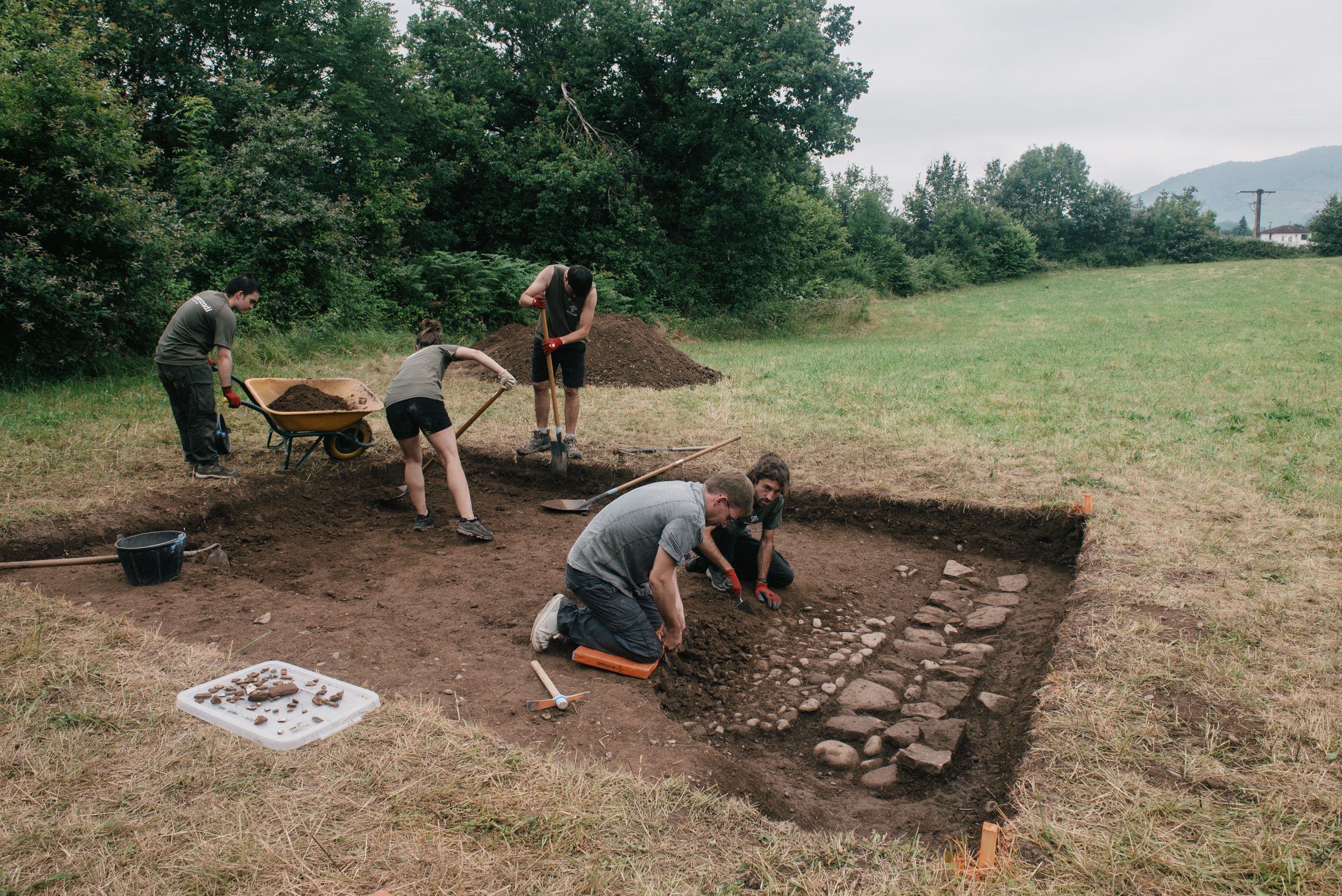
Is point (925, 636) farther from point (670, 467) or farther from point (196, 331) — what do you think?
point (196, 331)

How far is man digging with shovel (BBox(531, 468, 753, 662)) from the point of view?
12.5 feet

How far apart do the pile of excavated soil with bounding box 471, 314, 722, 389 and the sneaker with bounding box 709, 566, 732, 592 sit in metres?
6.03

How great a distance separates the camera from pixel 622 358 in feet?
38.9

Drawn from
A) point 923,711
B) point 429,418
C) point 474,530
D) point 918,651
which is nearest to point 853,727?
point 923,711

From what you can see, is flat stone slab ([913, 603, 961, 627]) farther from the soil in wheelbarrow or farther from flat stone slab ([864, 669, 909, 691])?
the soil in wheelbarrow

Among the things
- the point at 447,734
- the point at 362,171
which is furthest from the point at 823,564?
the point at 362,171

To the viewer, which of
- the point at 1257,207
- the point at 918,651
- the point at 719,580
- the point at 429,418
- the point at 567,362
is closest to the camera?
the point at 918,651

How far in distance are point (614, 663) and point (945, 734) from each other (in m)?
1.60

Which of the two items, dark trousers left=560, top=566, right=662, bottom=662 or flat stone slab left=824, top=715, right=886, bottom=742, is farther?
dark trousers left=560, top=566, right=662, bottom=662

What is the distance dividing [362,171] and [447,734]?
15459 millimetres

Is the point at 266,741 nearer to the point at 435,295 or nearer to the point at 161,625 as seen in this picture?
the point at 161,625

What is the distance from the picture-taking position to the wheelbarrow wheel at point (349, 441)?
7184mm

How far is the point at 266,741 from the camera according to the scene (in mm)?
3088

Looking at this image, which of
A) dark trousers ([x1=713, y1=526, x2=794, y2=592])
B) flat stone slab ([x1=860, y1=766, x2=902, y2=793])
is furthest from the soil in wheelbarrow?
flat stone slab ([x1=860, y1=766, x2=902, y2=793])
